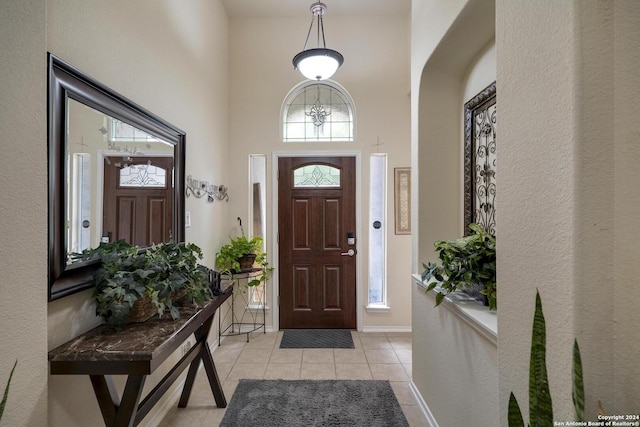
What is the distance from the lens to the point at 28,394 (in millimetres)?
968

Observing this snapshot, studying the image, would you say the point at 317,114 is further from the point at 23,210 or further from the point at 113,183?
the point at 23,210

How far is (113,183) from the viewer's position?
155 cm

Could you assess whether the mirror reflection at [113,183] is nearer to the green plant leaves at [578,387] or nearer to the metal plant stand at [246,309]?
the metal plant stand at [246,309]

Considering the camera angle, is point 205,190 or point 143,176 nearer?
point 143,176

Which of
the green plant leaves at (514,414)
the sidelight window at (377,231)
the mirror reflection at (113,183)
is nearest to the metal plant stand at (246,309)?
the sidelight window at (377,231)

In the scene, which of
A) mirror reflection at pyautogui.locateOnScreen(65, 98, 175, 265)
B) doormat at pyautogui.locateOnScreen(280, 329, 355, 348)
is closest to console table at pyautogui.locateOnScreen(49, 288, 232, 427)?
mirror reflection at pyautogui.locateOnScreen(65, 98, 175, 265)

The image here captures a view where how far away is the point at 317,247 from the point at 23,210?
8.95 feet

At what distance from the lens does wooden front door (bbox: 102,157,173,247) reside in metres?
1.54

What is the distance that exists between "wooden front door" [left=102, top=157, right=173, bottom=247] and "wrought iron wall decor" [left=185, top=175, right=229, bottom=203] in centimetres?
32

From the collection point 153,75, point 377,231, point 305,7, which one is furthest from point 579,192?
point 305,7

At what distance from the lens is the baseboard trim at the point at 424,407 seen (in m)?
1.85

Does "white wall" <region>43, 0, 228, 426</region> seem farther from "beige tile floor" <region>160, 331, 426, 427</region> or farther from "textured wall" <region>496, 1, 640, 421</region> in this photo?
"textured wall" <region>496, 1, 640, 421</region>

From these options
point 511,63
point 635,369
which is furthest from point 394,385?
point 511,63

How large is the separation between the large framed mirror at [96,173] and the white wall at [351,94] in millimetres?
1451
